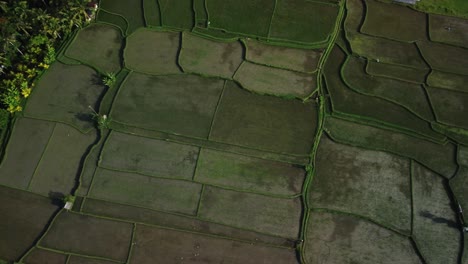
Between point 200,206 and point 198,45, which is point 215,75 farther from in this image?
point 200,206

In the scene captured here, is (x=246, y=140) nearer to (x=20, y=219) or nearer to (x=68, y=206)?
(x=68, y=206)

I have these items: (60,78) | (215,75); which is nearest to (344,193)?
(215,75)

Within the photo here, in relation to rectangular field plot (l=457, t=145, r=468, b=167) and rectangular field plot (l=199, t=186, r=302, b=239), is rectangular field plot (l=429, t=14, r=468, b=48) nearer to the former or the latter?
rectangular field plot (l=457, t=145, r=468, b=167)

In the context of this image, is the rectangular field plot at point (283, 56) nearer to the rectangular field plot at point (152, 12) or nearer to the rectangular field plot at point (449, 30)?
the rectangular field plot at point (152, 12)

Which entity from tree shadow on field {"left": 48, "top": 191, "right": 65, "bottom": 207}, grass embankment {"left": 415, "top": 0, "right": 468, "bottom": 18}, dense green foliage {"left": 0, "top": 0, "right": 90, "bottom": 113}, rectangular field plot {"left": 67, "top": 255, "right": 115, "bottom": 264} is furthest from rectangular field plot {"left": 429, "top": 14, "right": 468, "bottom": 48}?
tree shadow on field {"left": 48, "top": 191, "right": 65, "bottom": 207}

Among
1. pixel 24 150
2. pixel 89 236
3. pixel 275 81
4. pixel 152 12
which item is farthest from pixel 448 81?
pixel 24 150

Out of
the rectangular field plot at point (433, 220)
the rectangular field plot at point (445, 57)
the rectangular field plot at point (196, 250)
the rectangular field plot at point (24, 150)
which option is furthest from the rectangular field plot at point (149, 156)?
the rectangular field plot at point (445, 57)
